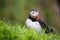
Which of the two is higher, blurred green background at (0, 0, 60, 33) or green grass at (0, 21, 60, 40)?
green grass at (0, 21, 60, 40)

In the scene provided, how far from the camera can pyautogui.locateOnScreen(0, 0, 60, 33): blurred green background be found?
41.8 ft

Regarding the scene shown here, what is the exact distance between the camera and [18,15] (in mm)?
12953

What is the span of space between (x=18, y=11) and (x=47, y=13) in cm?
175

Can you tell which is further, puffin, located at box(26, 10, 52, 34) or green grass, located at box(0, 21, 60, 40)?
puffin, located at box(26, 10, 52, 34)

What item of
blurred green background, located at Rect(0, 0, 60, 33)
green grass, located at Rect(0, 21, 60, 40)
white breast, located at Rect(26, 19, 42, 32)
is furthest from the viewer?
blurred green background, located at Rect(0, 0, 60, 33)

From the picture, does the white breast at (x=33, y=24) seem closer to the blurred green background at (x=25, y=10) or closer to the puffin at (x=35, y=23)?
the puffin at (x=35, y=23)

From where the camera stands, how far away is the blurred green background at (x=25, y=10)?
12.7 metres

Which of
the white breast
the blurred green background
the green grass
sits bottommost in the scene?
the blurred green background

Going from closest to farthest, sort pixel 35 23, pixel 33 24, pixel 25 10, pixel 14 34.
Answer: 1. pixel 14 34
2. pixel 33 24
3. pixel 35 23
4. pixel 25 10

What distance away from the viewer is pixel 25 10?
13.8 meters

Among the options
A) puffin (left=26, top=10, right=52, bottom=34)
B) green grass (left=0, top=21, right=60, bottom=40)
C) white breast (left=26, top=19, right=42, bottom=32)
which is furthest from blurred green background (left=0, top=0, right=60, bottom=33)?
green grass (left=0, top=21, right=60, bottom=40)

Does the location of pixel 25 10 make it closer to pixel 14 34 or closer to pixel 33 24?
pixel 33 24

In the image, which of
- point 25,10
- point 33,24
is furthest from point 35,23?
point 25,10

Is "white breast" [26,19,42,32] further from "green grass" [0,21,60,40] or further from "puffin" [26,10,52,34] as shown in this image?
"green grass" [0,21,60,40]
